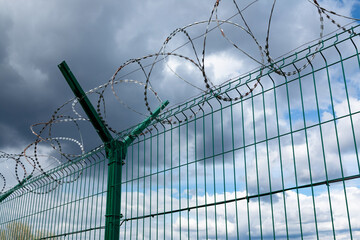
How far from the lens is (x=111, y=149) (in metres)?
8.52

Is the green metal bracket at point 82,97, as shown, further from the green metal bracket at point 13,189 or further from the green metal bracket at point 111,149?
the green metal bracket at point 13,189

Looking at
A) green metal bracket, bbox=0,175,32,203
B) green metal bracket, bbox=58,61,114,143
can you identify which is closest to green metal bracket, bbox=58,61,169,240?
green metal bracket, bbox=58,61,114,143

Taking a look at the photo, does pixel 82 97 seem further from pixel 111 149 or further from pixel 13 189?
pixel 13 189

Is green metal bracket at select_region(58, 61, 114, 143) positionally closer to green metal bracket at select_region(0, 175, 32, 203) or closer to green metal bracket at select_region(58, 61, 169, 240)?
green metal bracket at select_region(58, 61, 169, 240)

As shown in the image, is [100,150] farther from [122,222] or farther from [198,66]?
[198,66]

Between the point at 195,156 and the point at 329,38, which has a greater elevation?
the point at 329,38

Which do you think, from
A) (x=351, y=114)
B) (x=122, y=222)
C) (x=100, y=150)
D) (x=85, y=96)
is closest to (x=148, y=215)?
(x=122, y=222)

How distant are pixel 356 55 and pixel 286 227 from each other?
7.26 feet

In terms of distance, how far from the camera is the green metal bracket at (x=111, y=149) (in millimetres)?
7930

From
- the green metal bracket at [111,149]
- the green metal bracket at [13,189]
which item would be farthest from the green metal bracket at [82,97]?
the green metal bracket at [13,189]

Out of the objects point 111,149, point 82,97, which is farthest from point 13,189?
point 82,97

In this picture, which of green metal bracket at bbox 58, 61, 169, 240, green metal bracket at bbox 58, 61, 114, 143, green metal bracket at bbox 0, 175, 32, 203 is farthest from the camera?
green metal bracket at bbox 0, 175, 32, 203

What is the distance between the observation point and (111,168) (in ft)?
27.4

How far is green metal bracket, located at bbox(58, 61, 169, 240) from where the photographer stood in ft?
26.0
